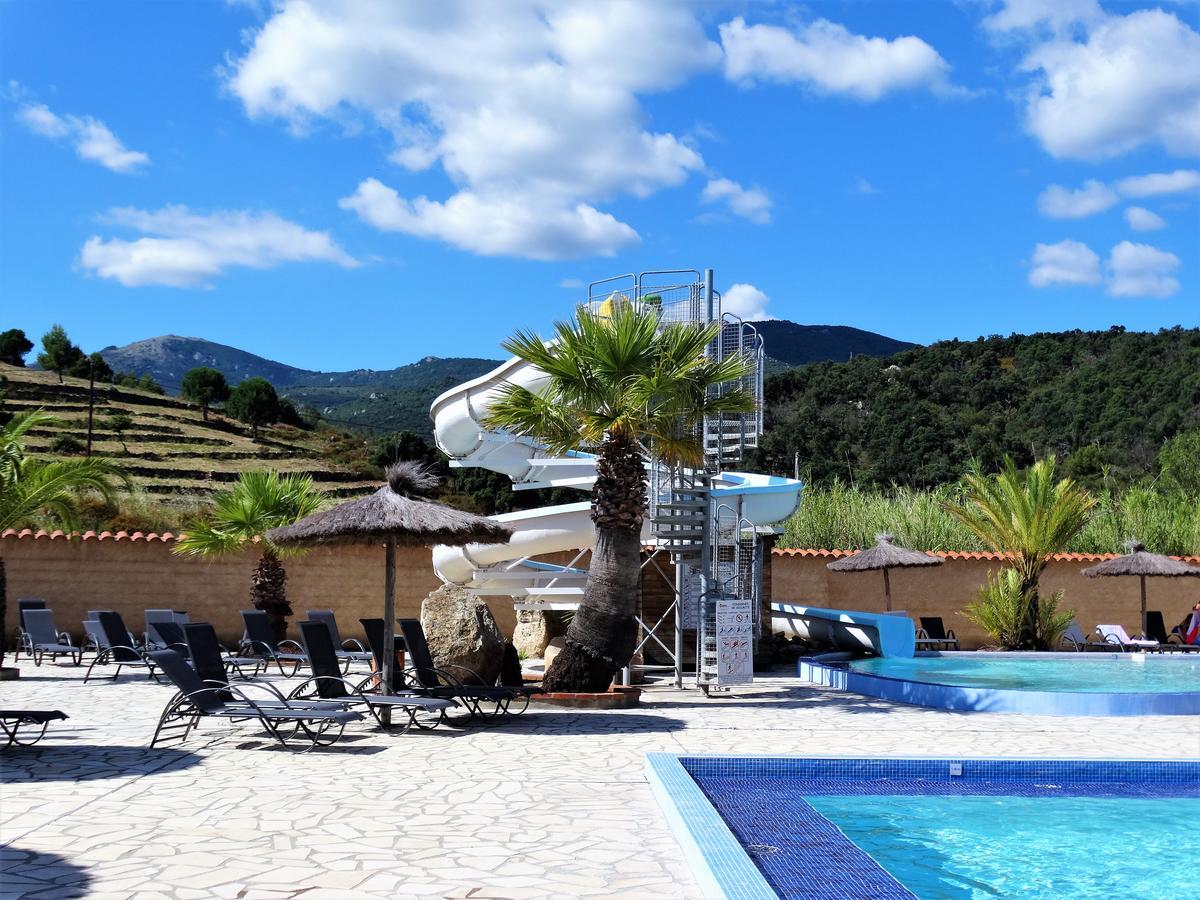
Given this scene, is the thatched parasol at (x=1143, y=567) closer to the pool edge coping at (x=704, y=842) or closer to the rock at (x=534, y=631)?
the rock at (x=534, y=631)

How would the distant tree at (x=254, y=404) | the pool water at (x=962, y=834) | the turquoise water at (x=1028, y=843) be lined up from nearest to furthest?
the pool water at (x=962, y=834) → the turquoise water at (x=1028, y=843) → the distant tree at (x=254, y=404)

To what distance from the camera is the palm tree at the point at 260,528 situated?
738 inches

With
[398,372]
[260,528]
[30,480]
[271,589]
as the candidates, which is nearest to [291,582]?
[260,528]

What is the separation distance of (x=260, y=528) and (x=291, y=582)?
1.96 metres

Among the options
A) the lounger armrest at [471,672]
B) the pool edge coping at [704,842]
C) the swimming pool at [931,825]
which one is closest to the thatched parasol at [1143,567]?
the swimming pool at [931,825]

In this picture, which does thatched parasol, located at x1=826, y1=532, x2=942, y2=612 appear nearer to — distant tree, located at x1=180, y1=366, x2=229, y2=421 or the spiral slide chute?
the spiral slide chute

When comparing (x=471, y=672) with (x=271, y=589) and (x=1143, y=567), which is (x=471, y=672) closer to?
(x=271, y=589)

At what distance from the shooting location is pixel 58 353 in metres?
75.1

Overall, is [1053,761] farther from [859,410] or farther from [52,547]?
[859,410]

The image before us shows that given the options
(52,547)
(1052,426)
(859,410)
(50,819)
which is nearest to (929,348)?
(859,410)

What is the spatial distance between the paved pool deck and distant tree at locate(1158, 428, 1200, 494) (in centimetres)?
3137

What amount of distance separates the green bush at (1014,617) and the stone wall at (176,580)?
854cm

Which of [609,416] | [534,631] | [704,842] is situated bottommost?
[704,842]

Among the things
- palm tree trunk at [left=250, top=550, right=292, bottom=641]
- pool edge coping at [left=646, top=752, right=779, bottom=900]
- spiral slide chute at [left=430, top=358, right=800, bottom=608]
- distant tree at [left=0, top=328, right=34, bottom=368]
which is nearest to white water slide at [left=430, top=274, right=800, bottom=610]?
spiral slide chute at [left=430, top=358, right=800, bottom=608]
